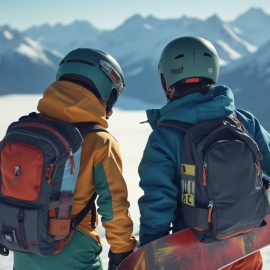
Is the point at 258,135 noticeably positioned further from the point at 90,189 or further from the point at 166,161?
the point at 90,189

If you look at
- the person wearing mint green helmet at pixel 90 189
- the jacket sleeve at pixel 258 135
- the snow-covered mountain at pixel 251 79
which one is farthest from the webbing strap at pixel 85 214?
the snow-covered mountain at pixel 251 79

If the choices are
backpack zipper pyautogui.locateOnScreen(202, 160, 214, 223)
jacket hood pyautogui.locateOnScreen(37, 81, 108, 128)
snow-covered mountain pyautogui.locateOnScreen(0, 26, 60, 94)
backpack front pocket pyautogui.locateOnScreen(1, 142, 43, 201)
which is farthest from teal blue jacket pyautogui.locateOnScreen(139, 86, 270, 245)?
snow-covered mountain pyautogui.locateOnScreen(0, 26, 60, 94)

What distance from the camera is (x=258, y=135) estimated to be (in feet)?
9.93

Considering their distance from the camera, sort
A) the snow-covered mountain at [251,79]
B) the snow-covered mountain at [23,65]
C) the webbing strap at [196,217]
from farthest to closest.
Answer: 1. the snow-covered mountain at [23,65]
2. the snow-covered mountain at [251,79]
3. the webbing strap at [196,217]

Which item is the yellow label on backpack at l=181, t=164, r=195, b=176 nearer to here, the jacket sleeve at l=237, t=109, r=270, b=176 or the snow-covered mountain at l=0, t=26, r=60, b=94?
the jacket sleeve at l=237, t=109, r=270, b=176

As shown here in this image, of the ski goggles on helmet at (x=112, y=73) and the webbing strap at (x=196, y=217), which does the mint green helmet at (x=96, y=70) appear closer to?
the ski goggles on helmet at (x=112, y=73)

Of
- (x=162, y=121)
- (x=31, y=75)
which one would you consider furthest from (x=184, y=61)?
(x=31, y=75)

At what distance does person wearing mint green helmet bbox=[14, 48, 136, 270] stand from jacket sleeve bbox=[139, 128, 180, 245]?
5.0 inches

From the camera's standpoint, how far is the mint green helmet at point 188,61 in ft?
9.82

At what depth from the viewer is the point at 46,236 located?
98.3 inches

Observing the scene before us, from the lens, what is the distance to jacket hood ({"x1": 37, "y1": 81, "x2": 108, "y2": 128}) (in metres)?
2.64

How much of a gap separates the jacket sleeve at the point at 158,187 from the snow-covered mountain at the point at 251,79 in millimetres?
83140

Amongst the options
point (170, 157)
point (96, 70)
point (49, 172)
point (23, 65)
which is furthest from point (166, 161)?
point (23, 65)

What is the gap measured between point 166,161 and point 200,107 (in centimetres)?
40
